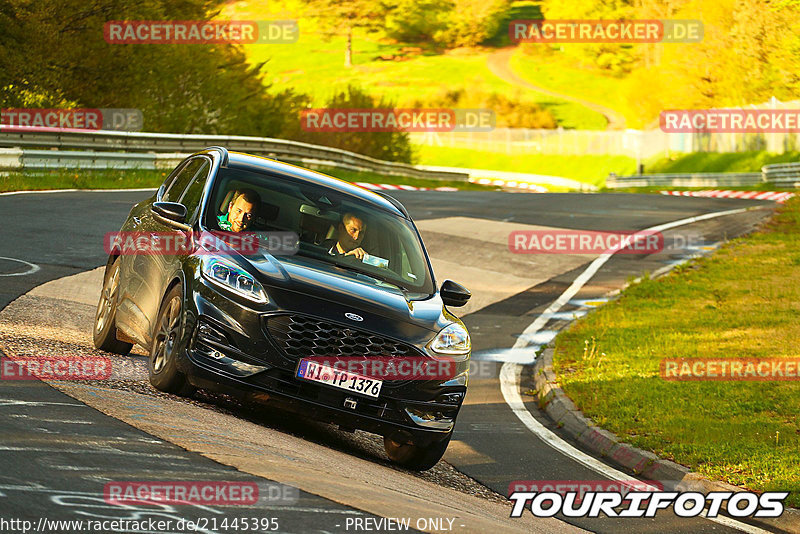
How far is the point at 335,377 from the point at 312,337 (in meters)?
0.31

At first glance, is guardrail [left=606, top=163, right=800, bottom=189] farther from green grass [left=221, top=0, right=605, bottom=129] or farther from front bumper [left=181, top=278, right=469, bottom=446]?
green grass [left=221, top=0, right=605, bottom=129]

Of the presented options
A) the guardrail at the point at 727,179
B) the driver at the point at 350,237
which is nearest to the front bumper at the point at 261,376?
the driver at the point at 350,237

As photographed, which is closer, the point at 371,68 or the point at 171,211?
the point at 171,211

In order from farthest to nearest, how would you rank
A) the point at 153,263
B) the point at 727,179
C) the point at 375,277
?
1. the point at 727,179
2. the point at 153,263
3. the point at 375,277

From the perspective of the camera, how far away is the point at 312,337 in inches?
290

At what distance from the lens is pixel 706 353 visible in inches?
527

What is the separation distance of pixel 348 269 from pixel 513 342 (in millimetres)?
6766

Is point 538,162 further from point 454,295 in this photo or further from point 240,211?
point 240,211

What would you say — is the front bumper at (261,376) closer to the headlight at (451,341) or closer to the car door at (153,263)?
the headlight at (451,341)

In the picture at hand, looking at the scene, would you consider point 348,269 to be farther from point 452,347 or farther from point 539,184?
point 539,184

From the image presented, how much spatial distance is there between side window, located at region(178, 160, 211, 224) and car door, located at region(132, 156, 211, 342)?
0.09 feet

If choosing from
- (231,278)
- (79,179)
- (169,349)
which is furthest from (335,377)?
(79,179)

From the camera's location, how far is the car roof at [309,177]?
908 centimetres

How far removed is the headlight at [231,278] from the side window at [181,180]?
1.90 metres
